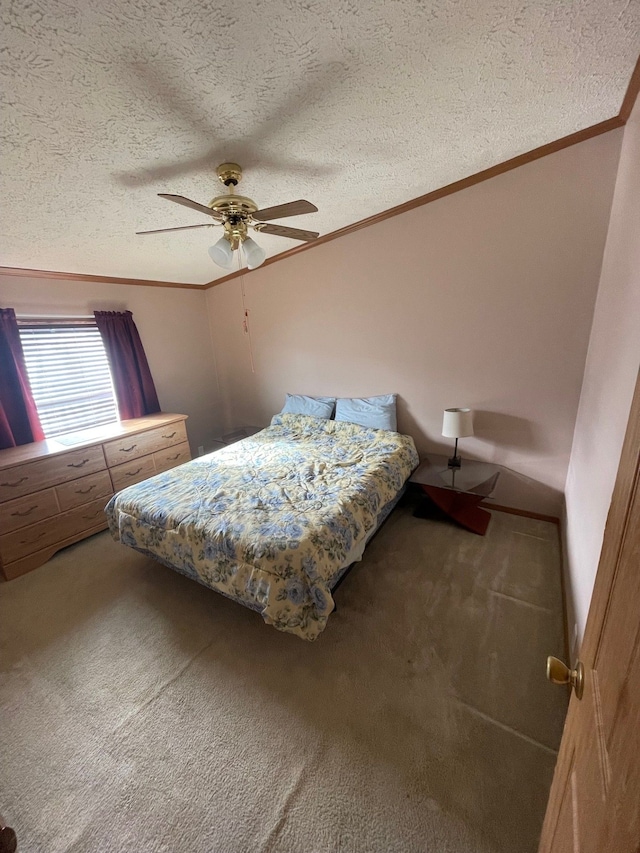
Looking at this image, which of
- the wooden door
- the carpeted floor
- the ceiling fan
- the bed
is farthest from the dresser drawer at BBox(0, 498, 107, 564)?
the wooden door

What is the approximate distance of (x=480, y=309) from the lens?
2.49 metres

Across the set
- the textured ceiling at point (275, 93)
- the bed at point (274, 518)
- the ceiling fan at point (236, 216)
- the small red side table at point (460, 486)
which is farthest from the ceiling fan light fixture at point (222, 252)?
the small red side table at point (460, 486)

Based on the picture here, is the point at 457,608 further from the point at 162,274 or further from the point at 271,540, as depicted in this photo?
the point at 162,274

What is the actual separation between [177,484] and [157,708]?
1.20 metres

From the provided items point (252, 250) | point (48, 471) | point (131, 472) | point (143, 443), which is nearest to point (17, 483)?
point (48, 471)

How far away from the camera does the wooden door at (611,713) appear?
0.41 meters

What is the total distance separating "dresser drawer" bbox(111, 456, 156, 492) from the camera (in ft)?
9.41

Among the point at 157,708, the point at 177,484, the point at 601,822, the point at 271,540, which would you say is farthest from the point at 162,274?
the point at 601,822

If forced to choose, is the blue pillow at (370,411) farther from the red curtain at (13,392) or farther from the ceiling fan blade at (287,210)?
the red curtain at (13,392)

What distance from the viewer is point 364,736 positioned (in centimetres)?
130

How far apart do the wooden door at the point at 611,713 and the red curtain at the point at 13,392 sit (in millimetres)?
3580

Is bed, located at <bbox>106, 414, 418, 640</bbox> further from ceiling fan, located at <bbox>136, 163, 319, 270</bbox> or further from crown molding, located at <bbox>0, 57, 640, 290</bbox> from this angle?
crown molding, located at <bbox>0, 57, 640, 290</bbox>

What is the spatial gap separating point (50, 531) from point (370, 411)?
2.73 metres

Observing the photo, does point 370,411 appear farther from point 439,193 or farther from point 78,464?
point 78,464
